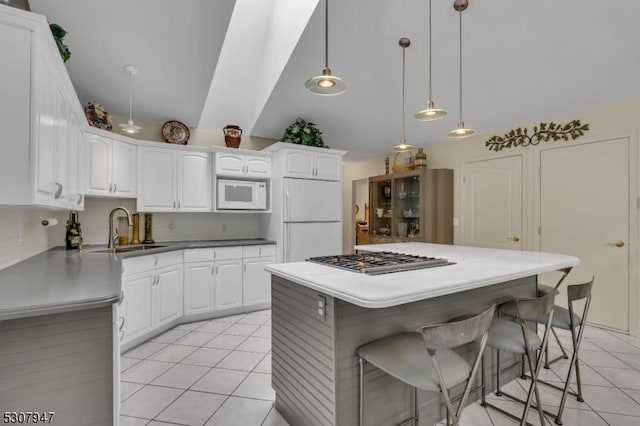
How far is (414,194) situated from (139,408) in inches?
177

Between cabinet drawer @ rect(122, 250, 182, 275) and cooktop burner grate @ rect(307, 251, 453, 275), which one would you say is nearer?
cooktop burner grate @ rect(307, 251, 453, 275)

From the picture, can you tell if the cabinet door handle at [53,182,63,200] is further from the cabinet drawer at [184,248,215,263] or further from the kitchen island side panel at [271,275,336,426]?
the cabinet drawer at [184,248,215,263]

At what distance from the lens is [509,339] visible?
5.94 feet

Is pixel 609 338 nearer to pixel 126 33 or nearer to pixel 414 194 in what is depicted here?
pixel 414 194

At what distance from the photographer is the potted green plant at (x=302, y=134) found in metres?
4.36

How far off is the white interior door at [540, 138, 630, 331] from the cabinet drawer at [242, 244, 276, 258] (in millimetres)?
3411

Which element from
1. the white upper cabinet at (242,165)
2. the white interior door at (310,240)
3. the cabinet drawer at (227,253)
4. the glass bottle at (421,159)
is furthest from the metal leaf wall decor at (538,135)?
the cabinet drawer at (227,253)

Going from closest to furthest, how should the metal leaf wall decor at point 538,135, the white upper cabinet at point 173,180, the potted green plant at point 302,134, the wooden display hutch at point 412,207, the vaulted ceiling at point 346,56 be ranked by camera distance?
the vaulted ceiling at point 346,56
the metal leaf wall decor at point 538,135
the white upper cabinet at point 173,180
the potted green plant at point 302,134
the wooden display hutch at point 412,207

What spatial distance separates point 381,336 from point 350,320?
0.26 metres

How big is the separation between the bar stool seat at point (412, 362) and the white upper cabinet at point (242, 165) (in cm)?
307

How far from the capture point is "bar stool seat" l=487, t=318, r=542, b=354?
175 cm

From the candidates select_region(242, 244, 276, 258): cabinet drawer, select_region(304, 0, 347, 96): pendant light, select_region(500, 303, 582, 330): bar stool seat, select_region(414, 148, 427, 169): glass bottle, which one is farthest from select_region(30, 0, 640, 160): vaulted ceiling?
select_region(500, 303, 582, 330): bar stool seat

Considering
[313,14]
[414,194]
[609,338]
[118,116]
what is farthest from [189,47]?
[609,338]

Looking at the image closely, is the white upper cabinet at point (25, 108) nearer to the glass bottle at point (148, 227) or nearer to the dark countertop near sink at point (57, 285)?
the dark countertop near sink at point (57, 285)
